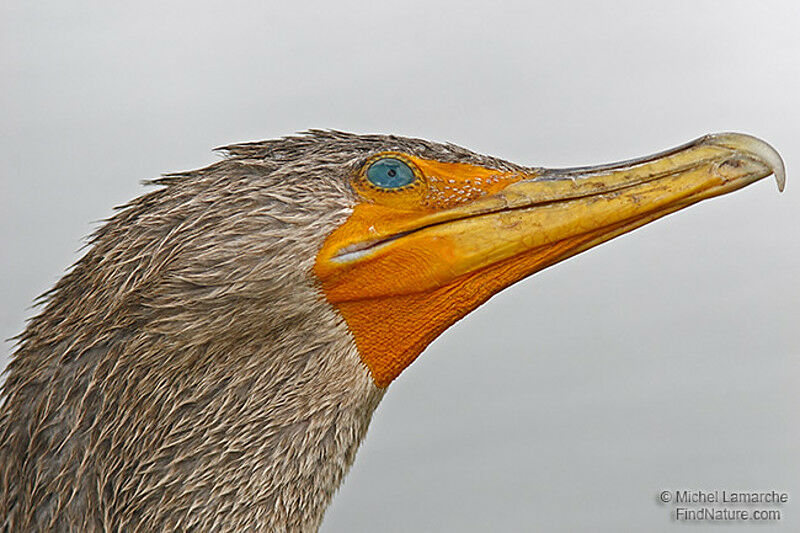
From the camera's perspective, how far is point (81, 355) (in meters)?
2.23

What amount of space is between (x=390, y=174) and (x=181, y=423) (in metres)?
0.83

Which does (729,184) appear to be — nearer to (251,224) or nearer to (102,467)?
(251,224)

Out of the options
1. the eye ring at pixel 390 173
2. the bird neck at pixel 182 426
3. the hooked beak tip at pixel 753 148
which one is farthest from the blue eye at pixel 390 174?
the hooked beak tip at pixel 753 148

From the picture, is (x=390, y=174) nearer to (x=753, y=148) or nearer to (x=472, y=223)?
(x=472, y=223)

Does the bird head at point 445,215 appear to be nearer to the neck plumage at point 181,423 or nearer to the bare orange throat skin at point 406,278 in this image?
the bare orange throat skin at point 406,278

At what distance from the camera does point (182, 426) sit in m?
2.22

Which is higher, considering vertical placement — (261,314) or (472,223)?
(472,223)

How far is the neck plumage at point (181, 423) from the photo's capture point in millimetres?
2213

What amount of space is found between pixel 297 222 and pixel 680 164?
3.27 feet

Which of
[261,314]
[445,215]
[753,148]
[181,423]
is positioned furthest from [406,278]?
[753,148]

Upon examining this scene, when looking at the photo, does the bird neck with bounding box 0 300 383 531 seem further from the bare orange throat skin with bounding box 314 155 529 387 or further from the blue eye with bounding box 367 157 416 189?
the blue eye with bounding box 367 157 416 189

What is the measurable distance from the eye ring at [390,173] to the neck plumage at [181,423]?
0.36m

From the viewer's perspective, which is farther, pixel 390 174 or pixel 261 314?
pixel 390 174

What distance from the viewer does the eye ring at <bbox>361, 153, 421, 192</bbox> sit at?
2.27m
